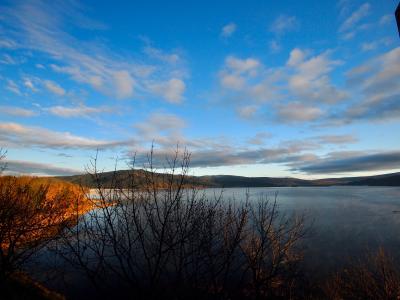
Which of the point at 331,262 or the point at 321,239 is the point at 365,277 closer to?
the point at 331,262

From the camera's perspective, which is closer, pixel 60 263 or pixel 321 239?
pixel 60 263

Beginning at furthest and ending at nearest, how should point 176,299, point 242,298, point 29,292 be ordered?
point 242,298
point 29,292
point 176,299

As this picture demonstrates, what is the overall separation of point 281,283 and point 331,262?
10.8 metres

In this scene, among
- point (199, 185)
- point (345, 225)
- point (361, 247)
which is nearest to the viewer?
point (199, 185)

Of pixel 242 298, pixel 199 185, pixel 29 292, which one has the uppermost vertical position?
pixel 199 185

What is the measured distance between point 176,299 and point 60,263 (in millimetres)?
29094

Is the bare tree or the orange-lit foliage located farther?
the orange-lit foliage

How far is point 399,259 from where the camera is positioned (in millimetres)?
31641

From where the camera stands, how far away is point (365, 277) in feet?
78.6

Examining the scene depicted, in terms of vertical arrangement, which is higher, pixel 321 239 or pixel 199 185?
pixel 199 185

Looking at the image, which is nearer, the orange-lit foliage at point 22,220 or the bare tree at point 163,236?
the bare tree at point 163,236

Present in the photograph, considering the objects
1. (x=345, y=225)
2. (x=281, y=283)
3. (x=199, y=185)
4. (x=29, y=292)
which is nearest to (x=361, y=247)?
(x=345, y=225)

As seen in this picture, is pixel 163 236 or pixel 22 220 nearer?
pixel 163 236

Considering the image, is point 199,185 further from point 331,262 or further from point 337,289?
point 331,262
